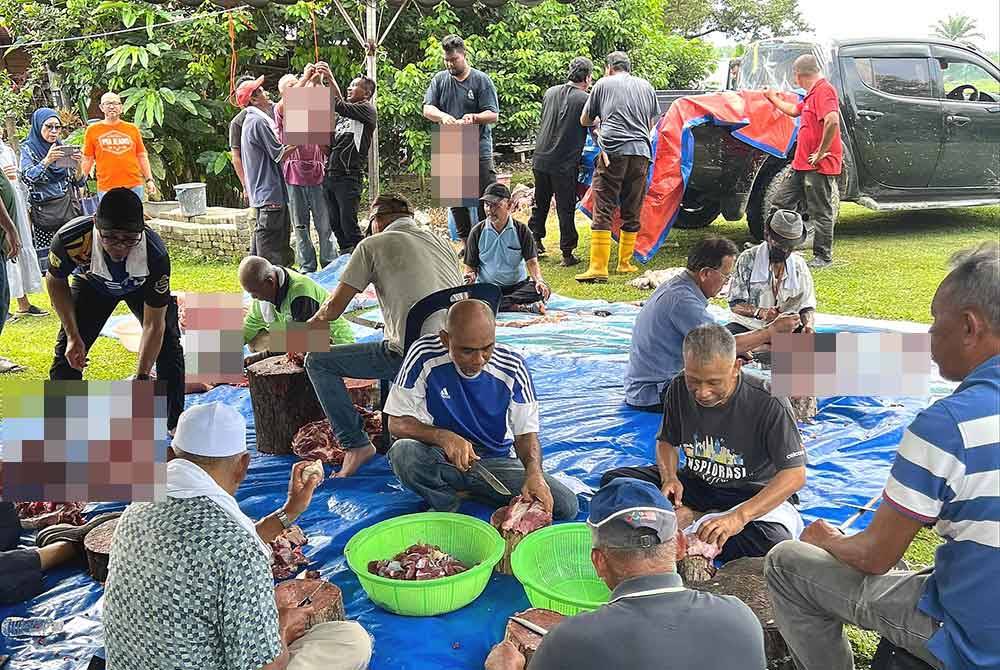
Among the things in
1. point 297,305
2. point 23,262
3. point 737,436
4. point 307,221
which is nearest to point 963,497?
point 737,436

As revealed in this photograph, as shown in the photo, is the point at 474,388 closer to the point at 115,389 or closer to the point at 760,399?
the point at 760,399

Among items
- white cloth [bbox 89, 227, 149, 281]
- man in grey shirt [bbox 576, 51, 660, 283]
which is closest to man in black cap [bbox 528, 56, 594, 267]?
man in grey shirt [bbox 576, 51, 660, 283]

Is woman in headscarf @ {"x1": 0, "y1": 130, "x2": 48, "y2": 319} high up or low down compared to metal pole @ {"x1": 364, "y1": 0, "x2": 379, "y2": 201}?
down

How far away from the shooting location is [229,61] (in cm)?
1221

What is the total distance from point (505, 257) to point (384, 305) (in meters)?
2.62

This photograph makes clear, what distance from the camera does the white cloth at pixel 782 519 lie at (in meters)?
3.08

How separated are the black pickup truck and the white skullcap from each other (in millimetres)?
7357

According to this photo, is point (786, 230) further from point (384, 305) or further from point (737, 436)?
point (384, 305)

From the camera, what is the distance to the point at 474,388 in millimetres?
3607

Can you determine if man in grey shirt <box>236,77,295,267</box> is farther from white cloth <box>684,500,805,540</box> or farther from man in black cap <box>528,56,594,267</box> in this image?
white cloth <box>684,500,805,540</box>

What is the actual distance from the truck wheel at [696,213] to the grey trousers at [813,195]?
1138 millimetres

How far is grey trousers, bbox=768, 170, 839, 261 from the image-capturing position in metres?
8.04

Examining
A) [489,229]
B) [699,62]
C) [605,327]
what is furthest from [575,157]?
[699,62]

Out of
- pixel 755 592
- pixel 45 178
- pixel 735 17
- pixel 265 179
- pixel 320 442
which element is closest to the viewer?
pixel 755 592
